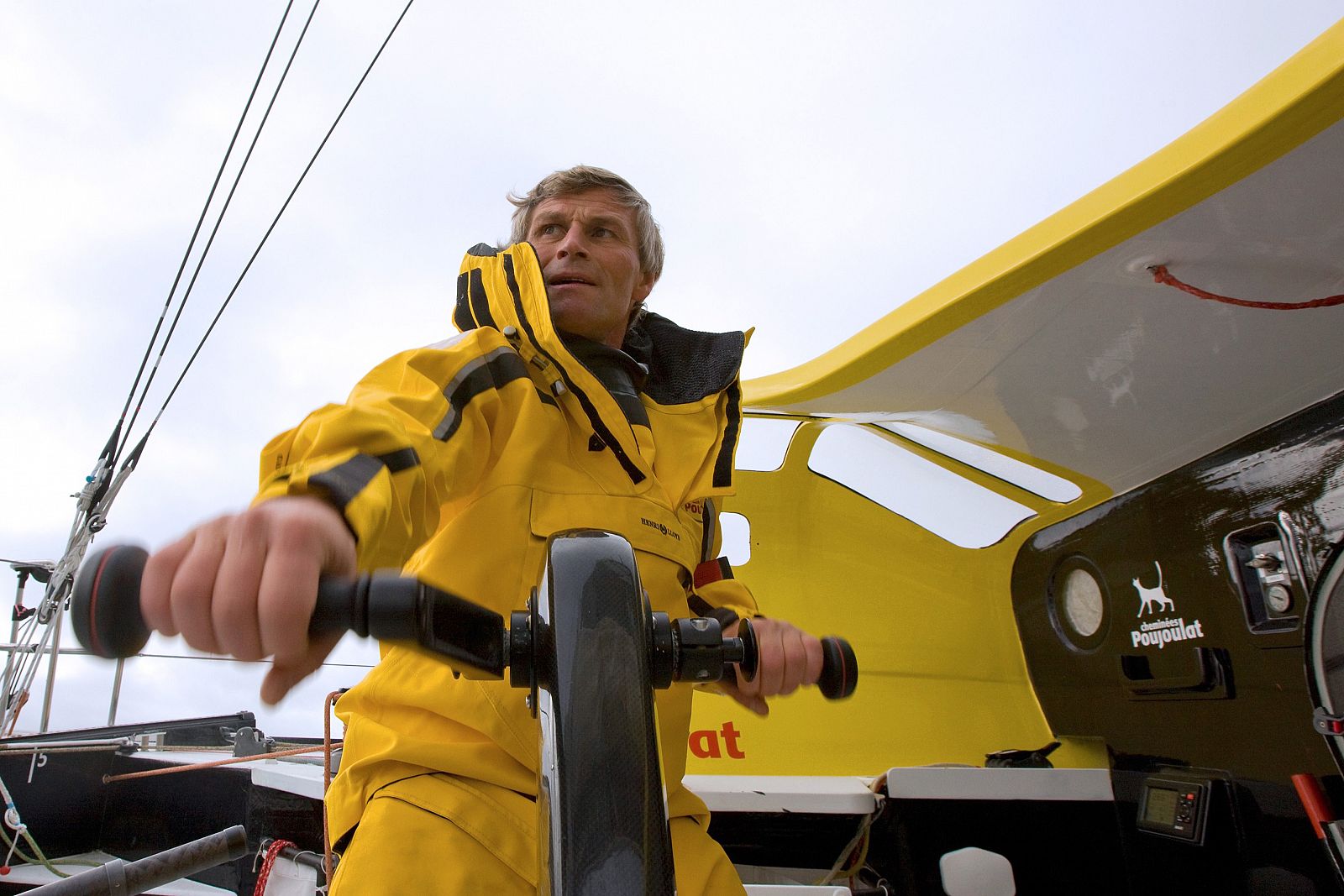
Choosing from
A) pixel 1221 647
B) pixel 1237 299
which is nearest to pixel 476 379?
pixel 1237 299

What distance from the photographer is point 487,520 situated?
129cm

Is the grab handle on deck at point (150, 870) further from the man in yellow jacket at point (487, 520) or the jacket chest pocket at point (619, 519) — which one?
the jacket chest pocket at point (619, 519)

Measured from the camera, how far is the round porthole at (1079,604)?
266 centimetres

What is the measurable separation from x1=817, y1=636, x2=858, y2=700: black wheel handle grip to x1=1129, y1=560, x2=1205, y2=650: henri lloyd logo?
76.0 inches

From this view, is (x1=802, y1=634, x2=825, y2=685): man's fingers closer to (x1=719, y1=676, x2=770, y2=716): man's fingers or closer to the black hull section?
(x1=719, y1=676, x2=770, y2=716): man's fingers

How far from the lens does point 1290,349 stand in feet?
6.20

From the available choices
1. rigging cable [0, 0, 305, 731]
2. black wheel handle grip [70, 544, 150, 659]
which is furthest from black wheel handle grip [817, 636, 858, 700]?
rigging cable [0, 0, 305, 731]

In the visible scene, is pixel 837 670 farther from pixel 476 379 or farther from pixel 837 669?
pixel 476 379

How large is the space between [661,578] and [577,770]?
85 centimetres

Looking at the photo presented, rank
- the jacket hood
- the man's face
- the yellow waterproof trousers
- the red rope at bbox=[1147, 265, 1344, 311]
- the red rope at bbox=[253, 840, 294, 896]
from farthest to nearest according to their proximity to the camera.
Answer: the red rope at bbox=[253, 840, 294, 896]
the man's face
the red rope at bbox=[1147, 265, 1344, 311]
the jacket hood
the yellow waterproof trousers

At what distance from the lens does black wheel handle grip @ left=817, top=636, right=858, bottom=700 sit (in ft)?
2.56

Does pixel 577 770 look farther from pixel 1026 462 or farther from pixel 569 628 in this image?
pixel 1026 462

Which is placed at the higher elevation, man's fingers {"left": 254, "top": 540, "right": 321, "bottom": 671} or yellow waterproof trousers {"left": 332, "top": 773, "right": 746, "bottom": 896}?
man's fingers {"left": 254, "top": 540, "right": 321, "bottom": 671}

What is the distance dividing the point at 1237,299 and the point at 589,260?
131 cm
